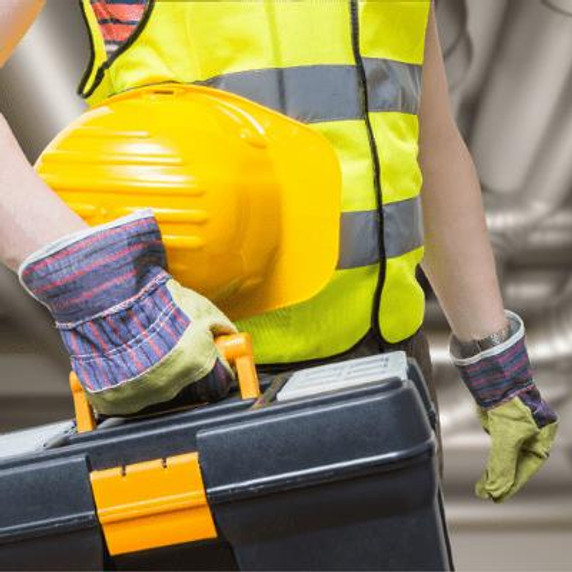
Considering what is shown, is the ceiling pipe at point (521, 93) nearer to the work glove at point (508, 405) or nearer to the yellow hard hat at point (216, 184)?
the work glove at point (508, 405)

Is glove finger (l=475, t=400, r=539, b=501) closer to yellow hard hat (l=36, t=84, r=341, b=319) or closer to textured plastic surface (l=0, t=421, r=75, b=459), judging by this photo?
yellow hard hat (l=36, t=84, r=341, b=319)

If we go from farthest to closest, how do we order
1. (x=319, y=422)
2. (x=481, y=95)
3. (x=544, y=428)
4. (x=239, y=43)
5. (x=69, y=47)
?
(x=481, y=95) → (x=69, y=47) → (x=544, y=428) → (x=239, y=43) → (x=319, y=422)

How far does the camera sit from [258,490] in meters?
0.75

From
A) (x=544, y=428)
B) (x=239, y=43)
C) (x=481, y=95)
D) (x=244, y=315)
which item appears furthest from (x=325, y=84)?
(x=481, y=95)

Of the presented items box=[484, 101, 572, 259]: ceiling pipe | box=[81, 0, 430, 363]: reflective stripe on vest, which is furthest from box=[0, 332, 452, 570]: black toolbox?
box=[484, 101, 572, 259]: ceiling pipe

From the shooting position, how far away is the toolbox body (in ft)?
2.45

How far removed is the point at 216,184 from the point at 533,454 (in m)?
0.72

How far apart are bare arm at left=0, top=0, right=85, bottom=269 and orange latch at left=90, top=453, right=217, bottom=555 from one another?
0.20 m

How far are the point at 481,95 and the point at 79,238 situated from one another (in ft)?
8.02

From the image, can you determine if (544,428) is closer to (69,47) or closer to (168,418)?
(168,418)

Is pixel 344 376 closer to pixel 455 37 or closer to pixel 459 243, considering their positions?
pixel 459 243

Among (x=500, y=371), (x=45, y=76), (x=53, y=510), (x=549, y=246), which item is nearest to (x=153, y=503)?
(x=53, y=510)

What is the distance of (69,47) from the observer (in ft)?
8.32

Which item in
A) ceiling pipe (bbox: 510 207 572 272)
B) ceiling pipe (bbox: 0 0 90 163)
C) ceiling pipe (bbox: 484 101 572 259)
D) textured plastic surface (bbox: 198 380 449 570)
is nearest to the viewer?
textured plastic surface (bbox: 198 380 449 570)
